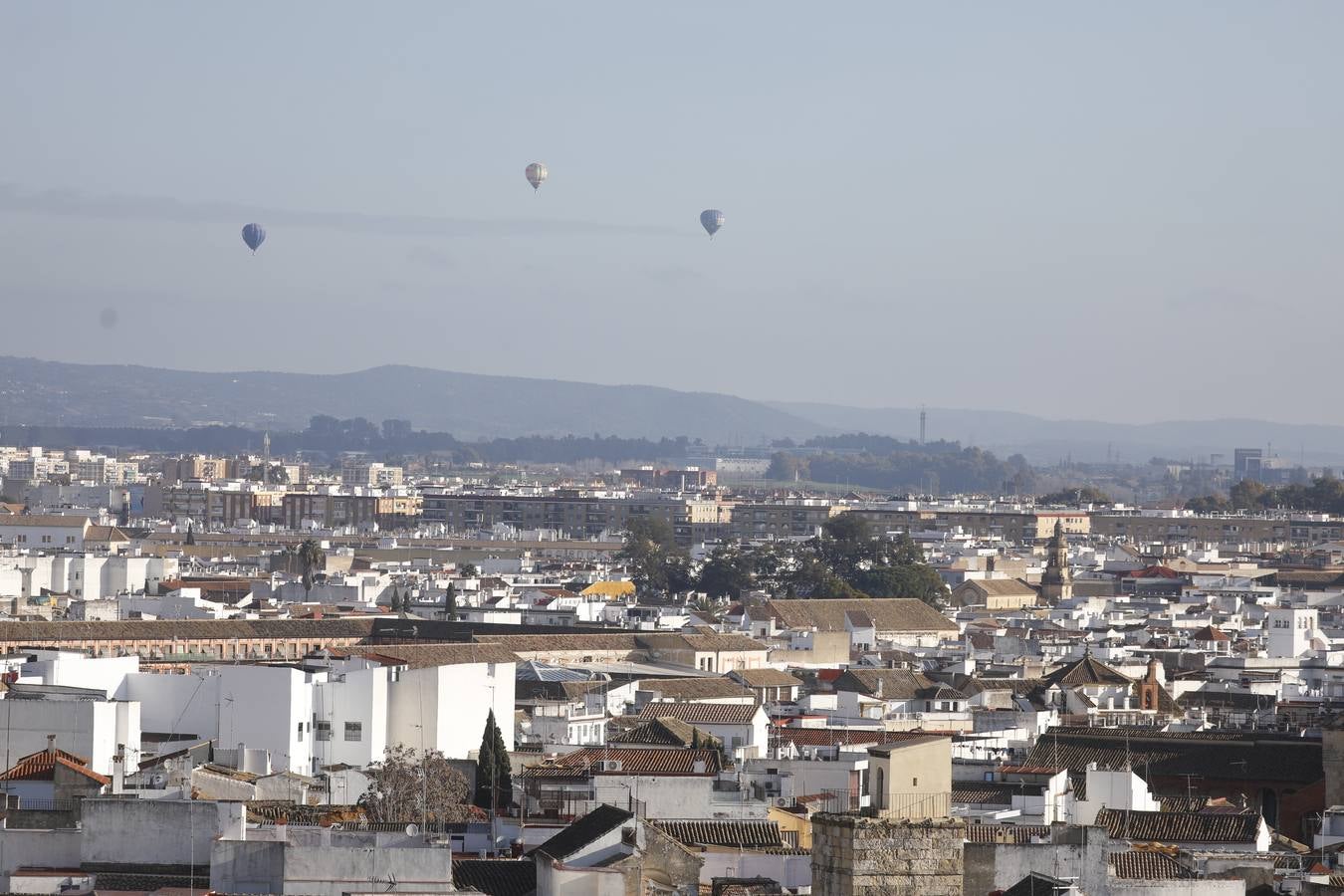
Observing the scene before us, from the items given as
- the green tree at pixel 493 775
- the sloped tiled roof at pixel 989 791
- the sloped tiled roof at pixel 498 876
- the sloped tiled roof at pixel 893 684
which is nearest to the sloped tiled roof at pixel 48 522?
the sloped tiled roof at pixel 893 684

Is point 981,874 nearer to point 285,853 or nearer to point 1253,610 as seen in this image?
point 285,853

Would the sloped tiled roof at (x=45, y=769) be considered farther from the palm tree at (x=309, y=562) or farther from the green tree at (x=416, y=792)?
the palm tree at (x=309, y=562)

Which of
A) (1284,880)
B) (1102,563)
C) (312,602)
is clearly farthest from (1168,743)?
(1102,563)

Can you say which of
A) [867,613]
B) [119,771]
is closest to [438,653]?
[119,771]

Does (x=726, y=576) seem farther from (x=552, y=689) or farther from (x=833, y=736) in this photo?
(x=833, y=736)

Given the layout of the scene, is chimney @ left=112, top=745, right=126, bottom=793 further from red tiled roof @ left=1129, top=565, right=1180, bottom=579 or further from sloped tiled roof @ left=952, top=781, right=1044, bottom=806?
red tiled roof @ left=1129, top=565, right=1180, bottom=579

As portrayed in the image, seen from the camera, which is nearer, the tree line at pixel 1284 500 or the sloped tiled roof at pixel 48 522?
the sloped tiled roof at pixel 48 522
